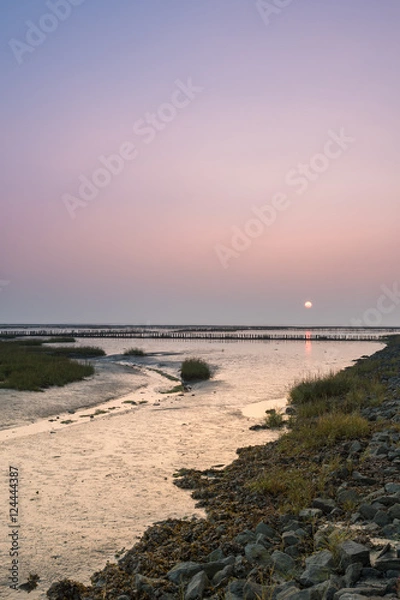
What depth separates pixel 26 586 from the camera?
6734 millimetres

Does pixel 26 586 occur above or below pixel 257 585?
below

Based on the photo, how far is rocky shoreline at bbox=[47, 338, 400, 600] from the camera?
5.29 metres

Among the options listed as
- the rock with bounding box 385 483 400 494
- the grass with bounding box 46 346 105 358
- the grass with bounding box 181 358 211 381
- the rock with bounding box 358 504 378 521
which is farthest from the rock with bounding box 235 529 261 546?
the grass with bounding box 46 346 105 358

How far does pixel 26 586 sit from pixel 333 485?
529 cm

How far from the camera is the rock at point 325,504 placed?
25.7 ft

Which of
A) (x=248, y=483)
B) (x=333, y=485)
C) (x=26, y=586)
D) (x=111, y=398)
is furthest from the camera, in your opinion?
(x=111, y=398)

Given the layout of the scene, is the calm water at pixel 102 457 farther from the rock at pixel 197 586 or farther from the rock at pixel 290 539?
the rock at pixel 290 539

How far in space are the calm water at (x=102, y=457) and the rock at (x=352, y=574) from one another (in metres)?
3.73

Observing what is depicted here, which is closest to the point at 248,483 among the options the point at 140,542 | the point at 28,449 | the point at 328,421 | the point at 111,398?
the point at 140,542

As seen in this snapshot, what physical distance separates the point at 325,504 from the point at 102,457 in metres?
7.72

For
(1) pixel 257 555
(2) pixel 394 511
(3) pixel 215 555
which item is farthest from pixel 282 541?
(2) pixel 394 511

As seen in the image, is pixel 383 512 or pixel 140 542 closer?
pixel 383 512

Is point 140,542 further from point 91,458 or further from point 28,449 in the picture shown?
point 28,449

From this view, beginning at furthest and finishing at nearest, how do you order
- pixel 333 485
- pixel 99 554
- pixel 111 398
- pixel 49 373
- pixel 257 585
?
pixel 49 373 < pixel 111 398 < pixel 333 485 < pixel 99 554 < pixel 257 585
